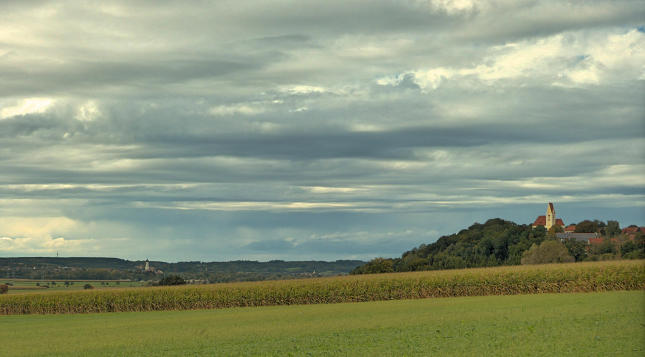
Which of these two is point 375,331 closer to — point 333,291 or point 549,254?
point 333,291

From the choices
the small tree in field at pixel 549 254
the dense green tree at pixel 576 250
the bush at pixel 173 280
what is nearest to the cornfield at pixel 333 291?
the bush at pixel 173 280

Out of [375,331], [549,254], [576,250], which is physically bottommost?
[375,331]

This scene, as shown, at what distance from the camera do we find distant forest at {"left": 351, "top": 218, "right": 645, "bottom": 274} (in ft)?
402

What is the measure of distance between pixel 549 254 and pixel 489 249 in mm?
31479

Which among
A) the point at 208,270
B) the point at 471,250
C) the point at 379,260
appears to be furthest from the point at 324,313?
the point at 208,270

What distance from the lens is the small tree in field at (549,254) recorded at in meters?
121

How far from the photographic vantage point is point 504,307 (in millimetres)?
46875

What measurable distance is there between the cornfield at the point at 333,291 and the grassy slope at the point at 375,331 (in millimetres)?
9663

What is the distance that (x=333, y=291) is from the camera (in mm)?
66812

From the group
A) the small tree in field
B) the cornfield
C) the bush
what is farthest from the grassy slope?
the small tree in field

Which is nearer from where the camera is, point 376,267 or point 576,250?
point 376,267

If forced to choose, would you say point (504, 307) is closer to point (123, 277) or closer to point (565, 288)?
point (565, 288)

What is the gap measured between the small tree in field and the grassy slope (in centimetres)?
7171

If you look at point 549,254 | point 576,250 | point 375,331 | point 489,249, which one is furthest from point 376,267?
point 375,331
